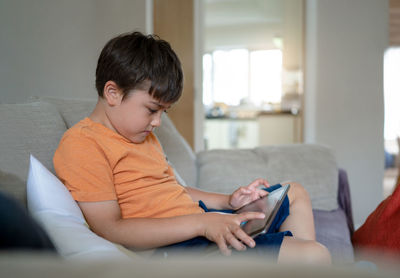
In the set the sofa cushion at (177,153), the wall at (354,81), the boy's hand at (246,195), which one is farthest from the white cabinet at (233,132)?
the boy's hand at (246,195)

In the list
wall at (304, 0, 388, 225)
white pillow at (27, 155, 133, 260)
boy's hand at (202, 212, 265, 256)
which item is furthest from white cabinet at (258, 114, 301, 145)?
white pillow at (27, 155, 133, 260)

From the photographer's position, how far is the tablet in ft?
2.65

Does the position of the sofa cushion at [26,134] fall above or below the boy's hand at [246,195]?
above

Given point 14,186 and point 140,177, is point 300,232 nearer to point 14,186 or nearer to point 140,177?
point 140,177

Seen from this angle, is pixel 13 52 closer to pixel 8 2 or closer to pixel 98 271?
pixel 8 2

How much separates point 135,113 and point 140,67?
0.12m

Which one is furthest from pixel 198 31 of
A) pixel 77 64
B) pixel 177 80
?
pixel 177 80

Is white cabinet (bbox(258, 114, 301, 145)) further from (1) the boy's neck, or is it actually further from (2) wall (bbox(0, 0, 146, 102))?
(1) the boy's neck

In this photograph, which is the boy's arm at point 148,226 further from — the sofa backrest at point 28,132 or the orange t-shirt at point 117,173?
the sofa backrest at point 28,132

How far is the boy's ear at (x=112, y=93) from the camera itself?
1.00 metres

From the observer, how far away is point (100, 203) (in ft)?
2.82

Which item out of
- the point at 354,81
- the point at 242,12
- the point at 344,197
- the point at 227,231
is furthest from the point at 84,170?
the point at 242,12

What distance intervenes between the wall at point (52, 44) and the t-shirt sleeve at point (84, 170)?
72 cm

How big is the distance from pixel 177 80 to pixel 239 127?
6.75 meters
